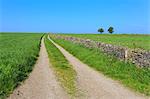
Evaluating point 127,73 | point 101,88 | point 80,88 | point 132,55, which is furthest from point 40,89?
point 132,55

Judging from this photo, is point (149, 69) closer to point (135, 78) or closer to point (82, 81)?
point (135, 78)

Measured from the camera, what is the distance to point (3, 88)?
12.2 metres

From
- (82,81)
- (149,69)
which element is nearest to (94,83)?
(82,81)

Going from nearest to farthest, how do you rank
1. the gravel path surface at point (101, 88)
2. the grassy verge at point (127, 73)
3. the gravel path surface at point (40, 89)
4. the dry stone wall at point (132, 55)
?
1. the gravel path surface at point (40, 89)
2. the gravel path surface at point (101, 88)
3. the grassy verge at point (127, 73)
4. the dry stone wall at point (132, 55)

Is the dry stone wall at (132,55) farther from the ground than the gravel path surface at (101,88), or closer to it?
farther from the ground

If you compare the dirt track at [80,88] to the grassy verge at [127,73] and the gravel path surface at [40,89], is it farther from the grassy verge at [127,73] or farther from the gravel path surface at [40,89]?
the grassy verge at [127,73]

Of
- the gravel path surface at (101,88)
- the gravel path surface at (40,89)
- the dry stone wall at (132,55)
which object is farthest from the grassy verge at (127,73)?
the gravel path surface at (40,89)

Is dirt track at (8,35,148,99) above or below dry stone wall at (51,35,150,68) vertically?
below

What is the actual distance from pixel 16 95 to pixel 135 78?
6.59 m

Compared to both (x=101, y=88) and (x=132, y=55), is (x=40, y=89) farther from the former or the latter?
(x=132, y=55)

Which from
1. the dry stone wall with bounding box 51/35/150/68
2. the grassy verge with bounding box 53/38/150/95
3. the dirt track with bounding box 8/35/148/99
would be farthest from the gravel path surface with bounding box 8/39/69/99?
the dry stone wall with bounding box 51/35/150/68

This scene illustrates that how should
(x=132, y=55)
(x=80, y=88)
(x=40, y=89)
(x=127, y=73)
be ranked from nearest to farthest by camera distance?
1. (x=40, y=89)
2. (x=80, y=88)
3. (x=127, y=73)
4. (x=132, y=55)

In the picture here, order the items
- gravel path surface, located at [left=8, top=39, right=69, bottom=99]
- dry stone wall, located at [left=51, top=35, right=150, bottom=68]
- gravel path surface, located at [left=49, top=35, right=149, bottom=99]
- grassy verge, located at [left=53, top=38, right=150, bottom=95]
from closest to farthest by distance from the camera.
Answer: gravel path surface, located at [left=8, top=39, right=69, bottom=99]
gravel path surface, located at [left=49, top=35, right=149, bottom=99]
grassy verge, located at [left=53, top=38, right=150, bottom=95]
dry stone wall, located at [left=51, top=35, right=150, bottom=68]

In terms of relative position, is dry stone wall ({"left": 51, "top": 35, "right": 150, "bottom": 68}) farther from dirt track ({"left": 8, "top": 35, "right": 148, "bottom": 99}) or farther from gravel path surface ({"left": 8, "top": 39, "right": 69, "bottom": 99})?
gravel path surface ({"left": 8, "top": 39, "right": 69, "bottom": 99})
